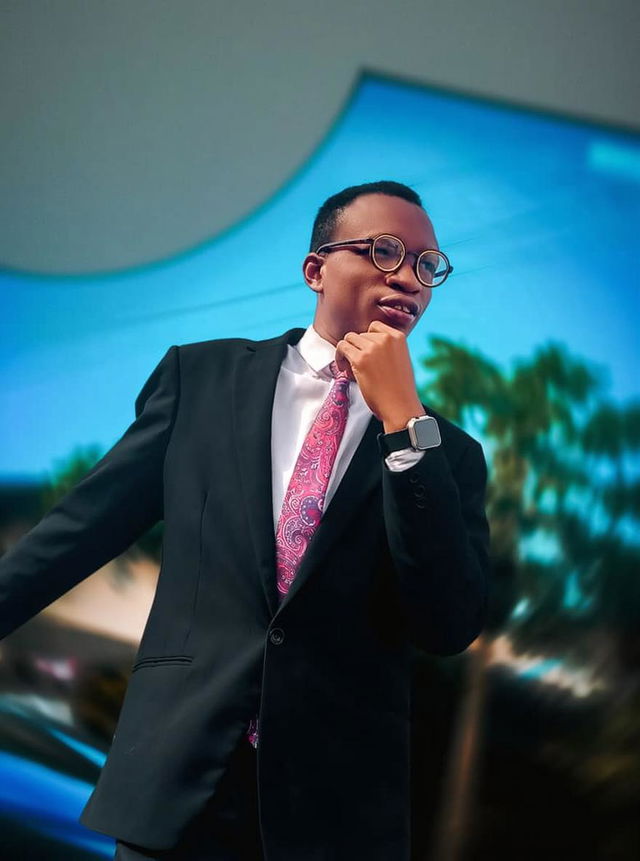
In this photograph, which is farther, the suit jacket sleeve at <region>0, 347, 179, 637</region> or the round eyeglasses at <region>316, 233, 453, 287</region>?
the round eyeglasses at <region>316, 233, 453, 287</region>

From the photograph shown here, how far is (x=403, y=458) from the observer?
1313mm

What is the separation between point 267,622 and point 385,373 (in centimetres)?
39

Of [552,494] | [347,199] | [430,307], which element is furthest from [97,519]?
[552,494]

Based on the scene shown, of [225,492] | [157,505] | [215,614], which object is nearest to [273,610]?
[215,614]

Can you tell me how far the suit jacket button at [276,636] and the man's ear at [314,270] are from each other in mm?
639

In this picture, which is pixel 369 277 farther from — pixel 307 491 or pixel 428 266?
pixel 307 491

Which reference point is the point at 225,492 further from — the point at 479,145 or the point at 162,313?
the point at 479,145

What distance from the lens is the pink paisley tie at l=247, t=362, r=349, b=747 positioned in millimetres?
1359

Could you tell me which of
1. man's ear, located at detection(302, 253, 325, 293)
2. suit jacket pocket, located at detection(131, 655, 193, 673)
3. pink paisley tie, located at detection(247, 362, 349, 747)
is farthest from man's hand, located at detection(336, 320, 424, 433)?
suit jacket pocket, located at detection(131, 655, 193, 673)

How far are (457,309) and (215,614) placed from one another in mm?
1492

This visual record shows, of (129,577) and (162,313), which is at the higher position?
(162,313)

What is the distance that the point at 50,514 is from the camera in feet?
4.79

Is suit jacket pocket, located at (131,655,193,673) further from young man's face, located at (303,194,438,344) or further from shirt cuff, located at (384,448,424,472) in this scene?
young man's face, located at (303,194,438,344)

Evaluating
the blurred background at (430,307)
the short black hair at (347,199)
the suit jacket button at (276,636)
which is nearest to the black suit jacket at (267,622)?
the suit jacket button at (276,636)
